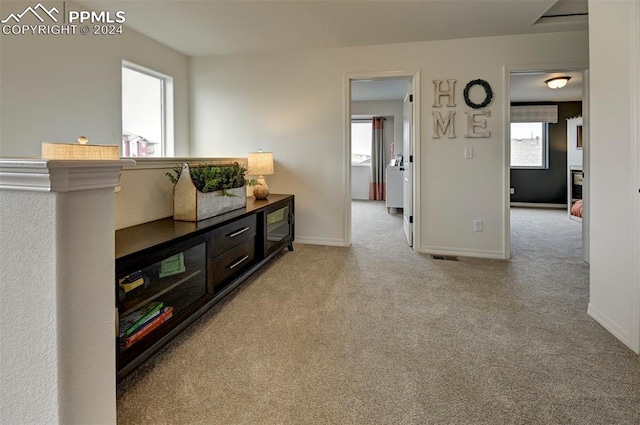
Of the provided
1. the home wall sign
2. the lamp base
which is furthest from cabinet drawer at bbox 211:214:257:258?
the home wall sign

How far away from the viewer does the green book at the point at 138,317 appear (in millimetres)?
1560

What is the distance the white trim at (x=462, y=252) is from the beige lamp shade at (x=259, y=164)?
194 cm

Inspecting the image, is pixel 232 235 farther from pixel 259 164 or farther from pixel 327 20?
pixel 327 20

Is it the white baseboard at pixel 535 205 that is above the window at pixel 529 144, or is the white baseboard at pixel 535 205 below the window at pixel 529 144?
below

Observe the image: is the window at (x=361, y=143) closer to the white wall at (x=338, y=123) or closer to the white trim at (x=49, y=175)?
the white wall at (x=338, y=123)

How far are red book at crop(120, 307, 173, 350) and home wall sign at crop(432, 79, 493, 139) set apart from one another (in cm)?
313

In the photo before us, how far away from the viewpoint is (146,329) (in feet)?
5.43

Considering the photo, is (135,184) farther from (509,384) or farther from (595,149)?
(595,149)

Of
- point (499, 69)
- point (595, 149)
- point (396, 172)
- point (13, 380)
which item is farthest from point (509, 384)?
point (396, 172)

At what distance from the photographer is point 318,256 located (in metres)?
3.71

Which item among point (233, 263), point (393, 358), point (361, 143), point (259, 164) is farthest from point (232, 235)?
point (361, 143)

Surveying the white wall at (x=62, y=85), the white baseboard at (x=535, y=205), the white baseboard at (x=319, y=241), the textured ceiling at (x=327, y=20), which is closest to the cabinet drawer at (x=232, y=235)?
the white baseboard at (x=319, y=241)

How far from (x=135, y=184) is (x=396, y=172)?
17.4 feet

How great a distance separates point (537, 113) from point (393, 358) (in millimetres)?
7381
